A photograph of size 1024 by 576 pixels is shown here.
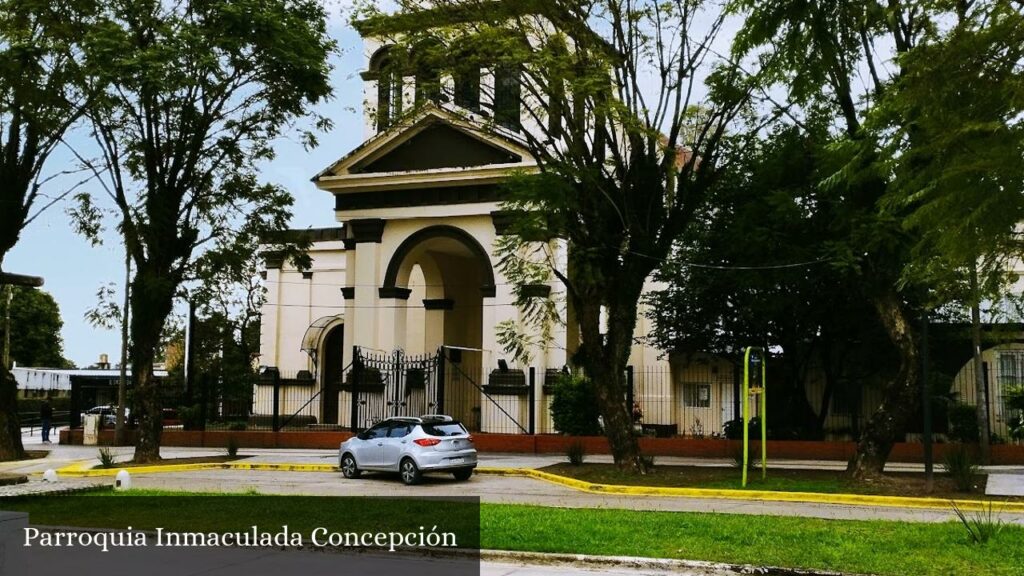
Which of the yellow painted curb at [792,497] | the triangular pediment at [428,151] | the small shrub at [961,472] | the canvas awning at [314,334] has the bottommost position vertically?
the yellow painted curb at [792,497]

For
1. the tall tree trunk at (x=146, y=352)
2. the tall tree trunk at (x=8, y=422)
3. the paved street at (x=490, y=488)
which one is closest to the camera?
the paved street at (x=490, y=488)

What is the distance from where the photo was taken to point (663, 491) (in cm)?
1777

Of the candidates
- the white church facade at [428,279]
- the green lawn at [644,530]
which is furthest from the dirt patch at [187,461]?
the green lawn at [644,530]

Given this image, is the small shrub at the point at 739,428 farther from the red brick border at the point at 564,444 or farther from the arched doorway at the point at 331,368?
the arched doorway at the point at 331,368

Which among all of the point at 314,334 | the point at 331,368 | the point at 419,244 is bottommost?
the point at 331,368

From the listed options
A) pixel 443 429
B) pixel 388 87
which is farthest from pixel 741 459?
pixel 388 87

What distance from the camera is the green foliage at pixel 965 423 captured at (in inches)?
979

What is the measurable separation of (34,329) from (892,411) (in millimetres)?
67441

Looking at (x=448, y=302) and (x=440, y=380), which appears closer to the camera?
Answer: (x=440, y=380)

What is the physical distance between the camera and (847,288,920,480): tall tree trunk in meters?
18.2

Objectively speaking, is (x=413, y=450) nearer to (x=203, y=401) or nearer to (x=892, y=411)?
(x=892, y=411)

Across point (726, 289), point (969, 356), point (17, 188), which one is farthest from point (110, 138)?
point (969, 356)

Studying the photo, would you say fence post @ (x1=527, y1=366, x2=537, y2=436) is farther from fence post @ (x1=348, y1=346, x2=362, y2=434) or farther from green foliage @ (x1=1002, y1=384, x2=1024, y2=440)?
Result: green foliage @ (x1=1002, y1=384, x2=1024, y2=440)

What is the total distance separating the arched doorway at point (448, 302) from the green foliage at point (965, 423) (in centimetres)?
1383
